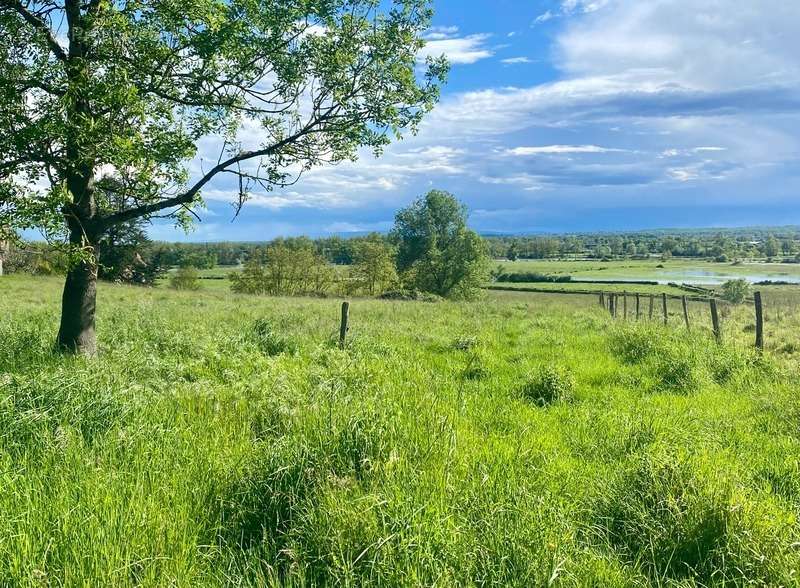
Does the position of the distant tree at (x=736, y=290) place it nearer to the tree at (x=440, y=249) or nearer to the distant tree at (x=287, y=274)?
the tree at (x=440, y=249)

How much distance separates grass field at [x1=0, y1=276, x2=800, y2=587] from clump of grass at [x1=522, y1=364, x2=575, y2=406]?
0.56 ft

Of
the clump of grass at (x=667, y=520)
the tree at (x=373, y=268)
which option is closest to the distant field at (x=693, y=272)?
the tree at (x=373, y=268)

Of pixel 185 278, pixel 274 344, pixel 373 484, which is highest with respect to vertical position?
pixel 185 278

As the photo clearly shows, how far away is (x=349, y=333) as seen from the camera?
53.5 feet

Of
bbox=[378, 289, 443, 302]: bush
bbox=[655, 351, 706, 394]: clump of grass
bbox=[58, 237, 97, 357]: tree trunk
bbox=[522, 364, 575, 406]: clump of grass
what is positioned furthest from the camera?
bbox=[378, 289, 443, 302]: bush

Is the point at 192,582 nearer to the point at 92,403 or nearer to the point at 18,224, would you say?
the point at 92,403

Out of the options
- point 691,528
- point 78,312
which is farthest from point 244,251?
point 691,528

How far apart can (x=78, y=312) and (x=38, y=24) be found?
5.53 metres

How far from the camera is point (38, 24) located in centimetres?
968

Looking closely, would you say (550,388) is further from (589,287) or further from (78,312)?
(589,287)

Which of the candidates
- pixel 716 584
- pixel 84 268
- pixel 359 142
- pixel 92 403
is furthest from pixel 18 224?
pixel 716 584

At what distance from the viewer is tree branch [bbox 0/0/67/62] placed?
9.45m

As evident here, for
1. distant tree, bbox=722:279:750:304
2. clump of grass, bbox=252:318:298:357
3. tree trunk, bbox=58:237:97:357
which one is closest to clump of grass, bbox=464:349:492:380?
clump of grass, bbox=252:318:298:357

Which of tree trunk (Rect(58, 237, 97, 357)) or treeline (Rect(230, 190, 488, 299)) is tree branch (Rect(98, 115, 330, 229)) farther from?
treeline (Rect(230, 190, 488, 299))
